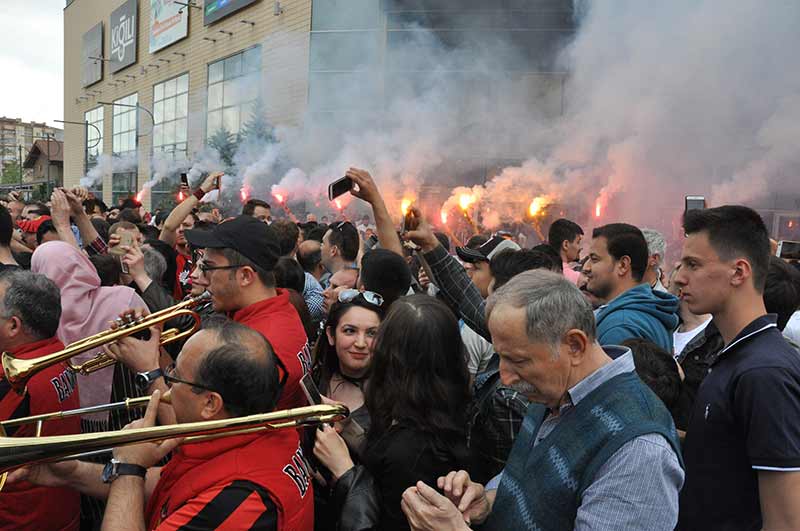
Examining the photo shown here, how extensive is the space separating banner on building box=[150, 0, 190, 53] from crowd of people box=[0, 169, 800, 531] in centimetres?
2875

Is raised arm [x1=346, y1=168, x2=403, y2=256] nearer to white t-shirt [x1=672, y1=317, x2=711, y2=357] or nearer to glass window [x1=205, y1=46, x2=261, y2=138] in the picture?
white t-shirt [x1=672, y1=317, x2=711, y2=357]

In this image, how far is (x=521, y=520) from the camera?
1556 mm

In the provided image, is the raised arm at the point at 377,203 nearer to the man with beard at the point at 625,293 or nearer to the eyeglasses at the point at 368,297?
the eyeglasses at the point at 368,297

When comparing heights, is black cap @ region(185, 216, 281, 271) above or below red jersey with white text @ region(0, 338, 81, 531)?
above

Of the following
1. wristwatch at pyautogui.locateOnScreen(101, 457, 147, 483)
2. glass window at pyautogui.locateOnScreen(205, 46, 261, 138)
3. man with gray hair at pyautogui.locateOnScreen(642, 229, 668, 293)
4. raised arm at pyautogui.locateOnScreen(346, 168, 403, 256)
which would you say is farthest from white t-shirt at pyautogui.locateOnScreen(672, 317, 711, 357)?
glass window at pyautogui.locateOnScreen(205, 46, 261, 138)

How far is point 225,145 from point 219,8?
625 centimetres

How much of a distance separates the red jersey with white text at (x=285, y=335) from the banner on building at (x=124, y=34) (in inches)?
1414

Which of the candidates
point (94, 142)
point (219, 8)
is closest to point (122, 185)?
point (94, 142)

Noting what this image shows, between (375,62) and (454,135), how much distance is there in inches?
156

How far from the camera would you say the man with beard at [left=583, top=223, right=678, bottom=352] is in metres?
3.00

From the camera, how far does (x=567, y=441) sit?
149cm

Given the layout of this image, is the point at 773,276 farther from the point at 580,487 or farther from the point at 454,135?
the point at 454,135

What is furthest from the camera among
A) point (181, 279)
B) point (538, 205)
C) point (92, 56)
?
point (92, 56)

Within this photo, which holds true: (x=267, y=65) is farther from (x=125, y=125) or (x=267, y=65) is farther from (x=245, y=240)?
(x=245, y=240)
